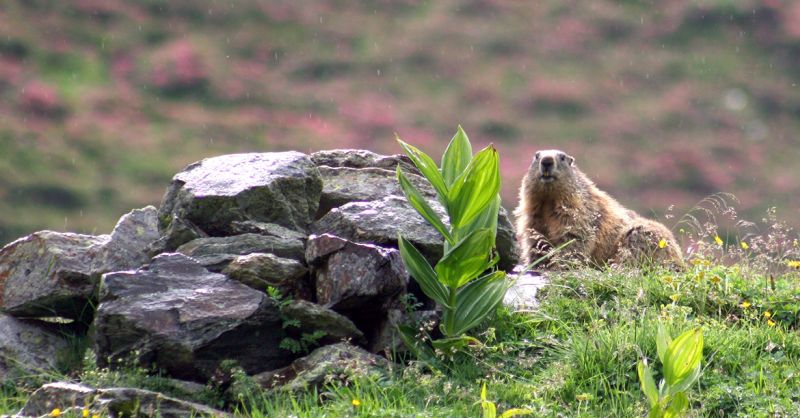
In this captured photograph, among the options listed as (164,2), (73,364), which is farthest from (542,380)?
(164,2)

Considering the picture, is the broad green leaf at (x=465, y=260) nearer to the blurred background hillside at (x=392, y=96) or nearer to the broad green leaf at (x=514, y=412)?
the broad green leaf at (x=514, y=412)

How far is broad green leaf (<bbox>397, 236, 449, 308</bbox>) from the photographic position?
6.73 metres

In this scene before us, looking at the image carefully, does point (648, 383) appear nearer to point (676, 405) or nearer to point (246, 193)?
point (676, 405)

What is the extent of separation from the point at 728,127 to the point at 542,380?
2257 centimetres

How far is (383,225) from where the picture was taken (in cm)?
756

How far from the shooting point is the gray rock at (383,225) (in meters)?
7.49

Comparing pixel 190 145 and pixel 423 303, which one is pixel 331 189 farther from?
pixel 190 145

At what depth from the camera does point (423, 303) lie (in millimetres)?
7387

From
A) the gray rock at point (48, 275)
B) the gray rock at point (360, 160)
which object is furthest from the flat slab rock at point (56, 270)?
the gray rock at point (360, 160)

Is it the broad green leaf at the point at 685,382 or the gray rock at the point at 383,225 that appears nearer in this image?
the broad green leaf at the point at 685,382

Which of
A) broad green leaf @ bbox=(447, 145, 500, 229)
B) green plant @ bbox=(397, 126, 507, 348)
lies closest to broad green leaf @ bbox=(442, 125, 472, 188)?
green plant @ bbox=(397, 126, 507, 348)

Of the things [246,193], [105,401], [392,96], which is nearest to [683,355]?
[105,401]

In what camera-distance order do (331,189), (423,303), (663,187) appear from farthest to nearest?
(663,187)
(331,189)
(423,303)

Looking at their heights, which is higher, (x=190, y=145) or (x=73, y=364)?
(x=190, y=145)
